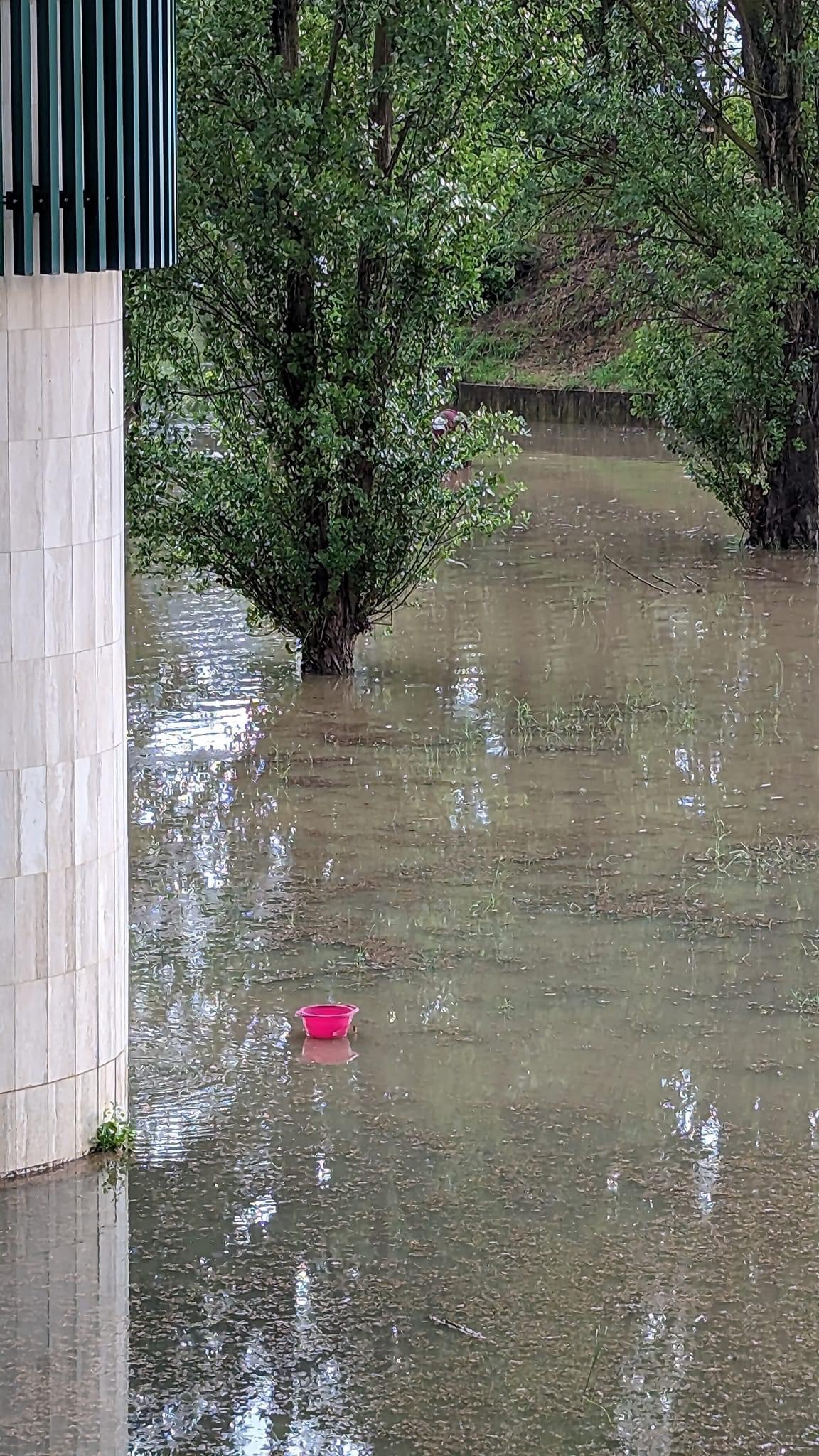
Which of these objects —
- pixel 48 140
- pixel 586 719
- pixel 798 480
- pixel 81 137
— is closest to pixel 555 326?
pixel 798 480

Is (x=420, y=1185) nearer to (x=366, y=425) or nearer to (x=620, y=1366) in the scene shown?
(x=620, y=1366)

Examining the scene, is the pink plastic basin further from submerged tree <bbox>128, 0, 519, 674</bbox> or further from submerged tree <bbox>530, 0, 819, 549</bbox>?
submerged tree <bbox>530, 0, 819, 549</bbox>

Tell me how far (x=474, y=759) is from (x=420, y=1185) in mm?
5736

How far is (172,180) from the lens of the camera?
7.09m

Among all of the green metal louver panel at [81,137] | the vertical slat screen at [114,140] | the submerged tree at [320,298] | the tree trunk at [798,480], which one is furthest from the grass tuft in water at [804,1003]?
the tree trunk at [798,480]

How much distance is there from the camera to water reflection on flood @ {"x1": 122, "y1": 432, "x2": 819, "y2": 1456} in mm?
5586

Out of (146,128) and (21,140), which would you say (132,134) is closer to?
(146,128)

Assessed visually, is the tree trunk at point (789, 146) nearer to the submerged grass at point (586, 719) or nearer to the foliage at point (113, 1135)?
the submerged grass at point (586, 719)

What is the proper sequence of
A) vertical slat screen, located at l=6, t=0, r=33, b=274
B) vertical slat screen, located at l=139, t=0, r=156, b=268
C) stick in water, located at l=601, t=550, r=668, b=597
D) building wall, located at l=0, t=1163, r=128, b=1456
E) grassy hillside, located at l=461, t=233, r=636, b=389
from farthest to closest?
grassy hillside, located at l=461, t=233, r=636, b=389, stick in water, located at l=601, t=550, r=668, b=597, vertical slat screen, located at l=139, t=0, r=156, b=268, vertical slat screen, located at l=6, t=0, r=33, b=274, building wall, located at l=0, t=1163, r=128, b=1456

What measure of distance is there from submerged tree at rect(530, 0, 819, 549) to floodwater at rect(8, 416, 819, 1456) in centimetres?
463

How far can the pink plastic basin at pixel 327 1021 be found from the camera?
26.1 feet

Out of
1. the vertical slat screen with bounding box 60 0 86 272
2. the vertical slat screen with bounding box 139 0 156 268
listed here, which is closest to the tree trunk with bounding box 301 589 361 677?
the vertical slat screen with bounding box 139 0 156 268

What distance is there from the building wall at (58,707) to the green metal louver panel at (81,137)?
167 millimetres

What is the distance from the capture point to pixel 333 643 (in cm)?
1452
